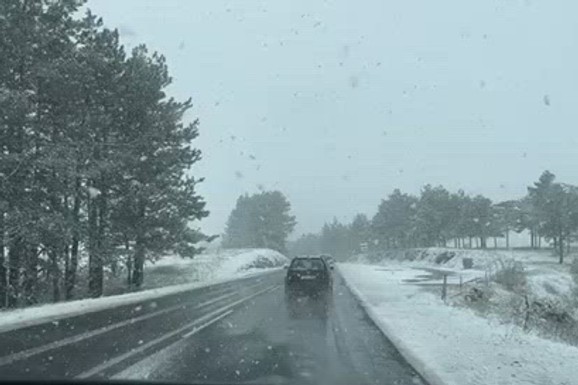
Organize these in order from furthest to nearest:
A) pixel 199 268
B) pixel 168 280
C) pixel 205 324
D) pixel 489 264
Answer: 1. pixel 489 264
2. pixel 199 268
3. pixel 168 280
4. pixel 205 324

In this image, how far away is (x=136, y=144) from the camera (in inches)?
1248

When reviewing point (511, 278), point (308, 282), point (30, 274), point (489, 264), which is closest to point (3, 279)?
point (30, 274)

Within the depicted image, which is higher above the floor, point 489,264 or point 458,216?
point 458,216

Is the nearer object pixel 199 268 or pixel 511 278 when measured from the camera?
pixel 511 278

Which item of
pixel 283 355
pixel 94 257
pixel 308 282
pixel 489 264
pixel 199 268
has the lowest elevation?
pixel 199 268

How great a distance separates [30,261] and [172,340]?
53.1 ft

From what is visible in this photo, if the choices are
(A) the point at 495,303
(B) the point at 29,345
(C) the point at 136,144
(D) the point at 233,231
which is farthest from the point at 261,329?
(D) the point at 233,231

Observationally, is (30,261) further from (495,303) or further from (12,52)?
(495,303)

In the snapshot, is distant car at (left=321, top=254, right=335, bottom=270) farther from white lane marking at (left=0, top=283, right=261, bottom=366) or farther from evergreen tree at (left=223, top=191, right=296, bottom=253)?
evergreen tree at (left=223, top=191, right=296, bottom=253)

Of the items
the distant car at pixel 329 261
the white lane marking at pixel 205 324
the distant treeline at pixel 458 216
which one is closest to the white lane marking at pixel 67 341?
the white lane marking at pixel 205 324

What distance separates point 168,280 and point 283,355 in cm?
3502

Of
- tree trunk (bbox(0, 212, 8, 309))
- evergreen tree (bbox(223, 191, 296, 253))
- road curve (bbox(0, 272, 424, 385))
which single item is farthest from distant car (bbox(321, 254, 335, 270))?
evergreen tree (bbox(223, 191, 296, 253))

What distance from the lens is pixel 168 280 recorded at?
1770 inches

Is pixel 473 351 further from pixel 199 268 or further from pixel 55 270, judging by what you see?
pixel 199 268
